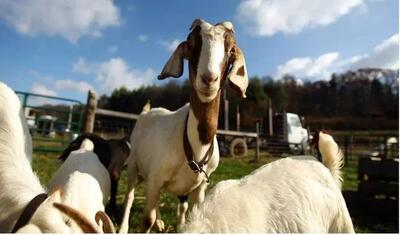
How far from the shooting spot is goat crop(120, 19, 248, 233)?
3.35 metres

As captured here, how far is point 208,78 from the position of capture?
10.3ft

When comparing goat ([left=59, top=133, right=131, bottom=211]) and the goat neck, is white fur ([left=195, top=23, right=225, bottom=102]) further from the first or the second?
goat ([left=59, top=133, right=131, bottom=211])

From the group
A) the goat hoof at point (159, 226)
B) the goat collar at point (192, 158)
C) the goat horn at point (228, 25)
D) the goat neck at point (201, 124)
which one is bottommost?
the goat hoof at point (159, 226)

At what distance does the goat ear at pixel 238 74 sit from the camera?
3579mm

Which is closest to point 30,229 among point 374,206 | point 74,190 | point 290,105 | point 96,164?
point 74,190

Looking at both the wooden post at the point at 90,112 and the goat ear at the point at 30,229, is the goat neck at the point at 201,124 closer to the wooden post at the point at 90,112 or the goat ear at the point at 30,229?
the goat ear at the point at 30,229

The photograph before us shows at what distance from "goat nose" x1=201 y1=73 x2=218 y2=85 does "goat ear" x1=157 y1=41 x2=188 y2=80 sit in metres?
0.62

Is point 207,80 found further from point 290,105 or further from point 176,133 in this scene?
point 290,105

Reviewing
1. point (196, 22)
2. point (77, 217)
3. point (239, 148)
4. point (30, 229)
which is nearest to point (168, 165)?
point (196, 22)

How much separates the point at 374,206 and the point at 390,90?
25377mm

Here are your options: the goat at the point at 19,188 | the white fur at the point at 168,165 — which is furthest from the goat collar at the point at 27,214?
the white fur at the point at 168,165

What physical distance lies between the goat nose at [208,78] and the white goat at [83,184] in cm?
124

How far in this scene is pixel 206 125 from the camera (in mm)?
3785

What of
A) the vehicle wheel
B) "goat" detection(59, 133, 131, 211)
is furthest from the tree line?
"goat" detection(59, 133, 131, 211)
